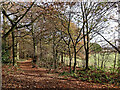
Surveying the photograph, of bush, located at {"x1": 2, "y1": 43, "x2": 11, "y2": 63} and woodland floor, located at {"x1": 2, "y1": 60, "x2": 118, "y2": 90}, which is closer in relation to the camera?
woodland floor, located at {"x1": 2, "y1": 60, "x2": 118, "y2": 90}

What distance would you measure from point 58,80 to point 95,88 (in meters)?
0.50

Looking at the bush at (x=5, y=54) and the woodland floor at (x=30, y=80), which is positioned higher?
the bush at (x=5, y=54)

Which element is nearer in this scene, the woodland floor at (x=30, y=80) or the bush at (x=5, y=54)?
the woodland floor at (x=30, y=80)

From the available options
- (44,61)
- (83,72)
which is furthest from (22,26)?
(83,72)

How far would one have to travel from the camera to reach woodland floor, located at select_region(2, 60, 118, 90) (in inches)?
41.2

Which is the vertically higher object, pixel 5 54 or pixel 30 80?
pixel 5 54

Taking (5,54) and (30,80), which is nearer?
(30,80)

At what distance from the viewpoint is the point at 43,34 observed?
140 centimetres

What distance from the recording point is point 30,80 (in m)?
1.12

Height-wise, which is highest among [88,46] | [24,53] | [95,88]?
[88,46]

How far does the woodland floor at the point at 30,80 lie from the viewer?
1.05 metres

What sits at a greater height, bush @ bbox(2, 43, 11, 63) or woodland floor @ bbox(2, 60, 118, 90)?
bush @ bbox(2, 43, 11, 63)

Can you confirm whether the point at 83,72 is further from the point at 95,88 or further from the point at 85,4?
the point at 85,4

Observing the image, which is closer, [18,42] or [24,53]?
[24,53]
